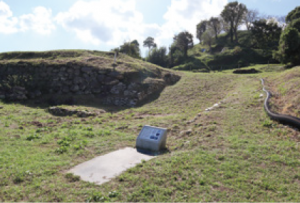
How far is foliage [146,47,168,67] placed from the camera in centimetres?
4506

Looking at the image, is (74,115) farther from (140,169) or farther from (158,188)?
(158,188)

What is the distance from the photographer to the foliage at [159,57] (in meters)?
45.1

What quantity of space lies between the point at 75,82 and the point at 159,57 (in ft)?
104

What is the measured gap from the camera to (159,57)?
45188mm

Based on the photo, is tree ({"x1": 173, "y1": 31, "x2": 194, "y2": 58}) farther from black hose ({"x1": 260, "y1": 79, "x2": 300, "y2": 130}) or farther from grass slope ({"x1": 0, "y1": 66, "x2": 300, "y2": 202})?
black hose ({"x1": 260, "y1": 79, "x2": 300, "y2": 130})

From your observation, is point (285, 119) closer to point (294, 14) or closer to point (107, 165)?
point (107, 165)

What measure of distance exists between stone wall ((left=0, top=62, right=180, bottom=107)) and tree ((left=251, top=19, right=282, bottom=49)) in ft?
108

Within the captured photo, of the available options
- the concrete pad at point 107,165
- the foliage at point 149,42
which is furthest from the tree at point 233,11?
the concrete pad at point 107,165

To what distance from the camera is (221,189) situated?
4.10 meters

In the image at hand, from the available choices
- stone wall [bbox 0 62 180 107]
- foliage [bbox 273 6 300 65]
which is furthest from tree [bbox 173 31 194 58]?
stone wall [bbox 0 62 180 107]

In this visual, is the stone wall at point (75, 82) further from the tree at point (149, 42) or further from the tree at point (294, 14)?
the tree at point (149, 42)

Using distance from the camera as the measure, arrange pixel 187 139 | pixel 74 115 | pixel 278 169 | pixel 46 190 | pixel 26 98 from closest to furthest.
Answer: pixel 46 190 < pixel 278 169 < pixel 187 139 < pixel 74 115 < pixel 26 98

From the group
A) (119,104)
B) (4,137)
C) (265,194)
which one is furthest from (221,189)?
(119,104)

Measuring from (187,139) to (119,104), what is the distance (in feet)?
25.0
